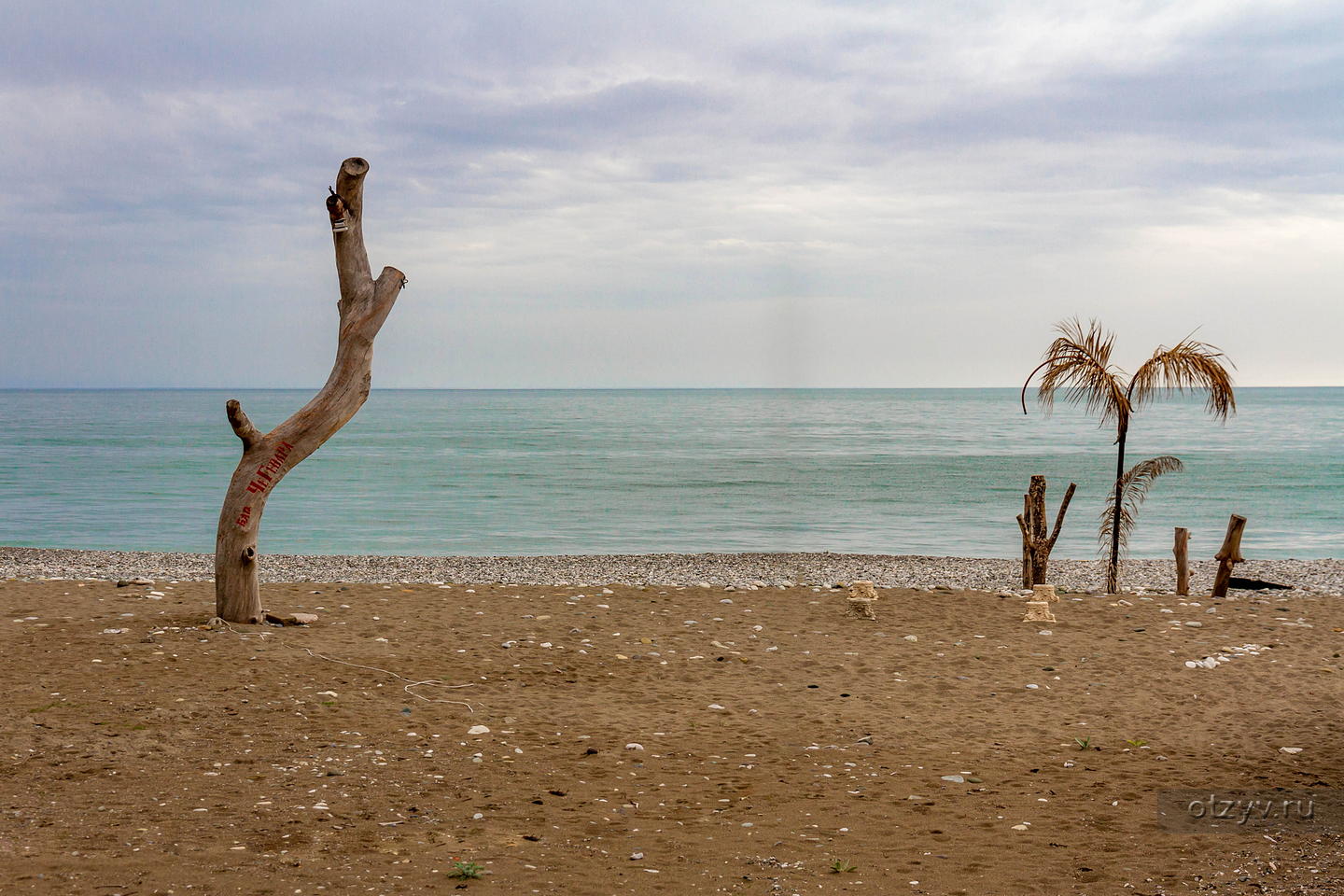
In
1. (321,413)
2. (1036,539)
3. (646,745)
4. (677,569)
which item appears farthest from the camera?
(677,569)

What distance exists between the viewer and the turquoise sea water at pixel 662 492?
22.9 meters

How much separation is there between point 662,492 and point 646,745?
1085 inches

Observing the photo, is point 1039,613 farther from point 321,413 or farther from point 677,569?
point 677,569

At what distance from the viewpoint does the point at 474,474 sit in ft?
134

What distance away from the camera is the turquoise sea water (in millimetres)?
22938

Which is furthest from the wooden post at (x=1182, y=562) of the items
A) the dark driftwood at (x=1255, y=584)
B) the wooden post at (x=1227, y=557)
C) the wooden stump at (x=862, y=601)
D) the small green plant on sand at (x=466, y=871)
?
the small green plant on sand at (x=466, y=871)

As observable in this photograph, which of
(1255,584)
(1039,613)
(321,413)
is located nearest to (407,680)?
(321,413)

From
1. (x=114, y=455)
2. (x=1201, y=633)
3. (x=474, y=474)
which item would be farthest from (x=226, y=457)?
(x=1201, y=633)

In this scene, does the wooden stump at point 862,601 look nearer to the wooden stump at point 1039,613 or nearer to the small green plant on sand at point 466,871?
the wooden stump at point 1039,613

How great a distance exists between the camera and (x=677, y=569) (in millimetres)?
16578

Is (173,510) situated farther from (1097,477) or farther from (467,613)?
(1097,477)

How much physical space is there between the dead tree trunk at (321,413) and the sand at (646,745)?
1.42 ft

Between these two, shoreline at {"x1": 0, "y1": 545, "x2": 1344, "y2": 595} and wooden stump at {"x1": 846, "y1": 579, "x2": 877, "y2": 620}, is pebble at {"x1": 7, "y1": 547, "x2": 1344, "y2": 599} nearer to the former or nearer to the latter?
shoreline at {"x1": 0, "y1": 545, "x2": 1344, "y2": 595}

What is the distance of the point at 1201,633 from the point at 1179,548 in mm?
3568
